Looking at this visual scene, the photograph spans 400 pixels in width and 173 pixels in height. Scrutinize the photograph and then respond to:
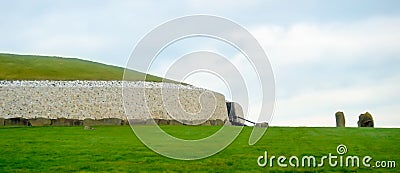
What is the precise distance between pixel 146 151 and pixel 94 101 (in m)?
16.8

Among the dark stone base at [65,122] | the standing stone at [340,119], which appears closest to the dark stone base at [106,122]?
the dark stone base at [65,122]

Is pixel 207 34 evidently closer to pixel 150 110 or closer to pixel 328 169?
pixel 328 169

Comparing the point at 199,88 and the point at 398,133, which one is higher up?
the point at 199,88

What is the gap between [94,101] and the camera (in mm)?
33219

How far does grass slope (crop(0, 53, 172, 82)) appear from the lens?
3650 cm

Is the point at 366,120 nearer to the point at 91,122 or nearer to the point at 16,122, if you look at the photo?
the point at 91,122

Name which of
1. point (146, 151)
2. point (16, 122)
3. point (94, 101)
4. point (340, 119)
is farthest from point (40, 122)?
point (340, 119)

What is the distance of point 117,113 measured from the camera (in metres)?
33.2

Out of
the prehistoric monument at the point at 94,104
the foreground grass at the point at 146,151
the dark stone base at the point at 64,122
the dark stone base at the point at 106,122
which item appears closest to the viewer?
the foreground grass at the point at 146,151

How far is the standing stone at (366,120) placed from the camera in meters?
30.8

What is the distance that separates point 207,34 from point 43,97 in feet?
70.1

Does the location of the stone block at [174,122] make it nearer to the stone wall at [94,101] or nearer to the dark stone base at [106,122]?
the stone wall at [94,101]

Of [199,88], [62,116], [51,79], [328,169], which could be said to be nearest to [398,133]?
[328,169]

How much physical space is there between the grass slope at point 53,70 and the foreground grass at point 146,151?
1299 cm
